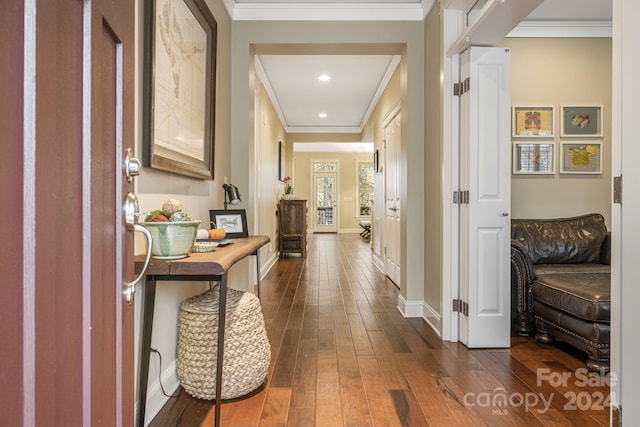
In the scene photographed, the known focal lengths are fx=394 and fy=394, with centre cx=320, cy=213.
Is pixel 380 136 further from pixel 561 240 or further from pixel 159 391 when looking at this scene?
pixel 159 391

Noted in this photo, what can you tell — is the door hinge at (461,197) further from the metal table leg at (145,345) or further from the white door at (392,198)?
the metal table leg at (145,345)

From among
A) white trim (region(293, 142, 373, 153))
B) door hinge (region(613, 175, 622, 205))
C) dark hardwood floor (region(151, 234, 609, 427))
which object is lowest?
dark hardwood floor (region(151, 234, 609, 427))

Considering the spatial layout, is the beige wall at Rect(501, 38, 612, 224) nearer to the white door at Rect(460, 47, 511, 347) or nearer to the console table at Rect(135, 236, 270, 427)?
the white door at Rect(460, 47, 511, 347)

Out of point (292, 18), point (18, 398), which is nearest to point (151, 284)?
point (18, 398)

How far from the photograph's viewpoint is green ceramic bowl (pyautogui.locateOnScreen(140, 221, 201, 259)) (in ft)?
4.74

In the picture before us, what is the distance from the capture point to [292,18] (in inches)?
129

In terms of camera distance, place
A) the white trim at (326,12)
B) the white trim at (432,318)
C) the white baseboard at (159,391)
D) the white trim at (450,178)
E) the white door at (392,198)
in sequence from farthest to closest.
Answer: the white door at (392,198) → the white trim at (326,12) → the white trim at (432,318) → the white trim at (450,178) → the white baseboard at (159,391)

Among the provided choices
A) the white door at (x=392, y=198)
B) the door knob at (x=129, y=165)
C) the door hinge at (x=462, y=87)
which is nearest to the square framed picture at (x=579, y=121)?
the white door at (x=392, y=198)

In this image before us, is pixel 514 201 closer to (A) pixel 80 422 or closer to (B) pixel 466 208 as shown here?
(B) pixel 466 208

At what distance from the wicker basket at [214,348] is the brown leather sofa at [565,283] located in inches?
74.7

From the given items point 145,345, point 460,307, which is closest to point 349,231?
point 460,307

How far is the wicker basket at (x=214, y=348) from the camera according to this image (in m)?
1.81

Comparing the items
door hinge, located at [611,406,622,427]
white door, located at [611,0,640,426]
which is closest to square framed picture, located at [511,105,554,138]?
white door, located at [611,0,640,426]

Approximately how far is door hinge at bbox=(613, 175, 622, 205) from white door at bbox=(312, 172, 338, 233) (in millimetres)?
11662
